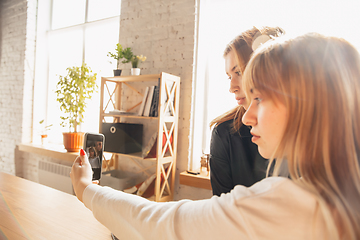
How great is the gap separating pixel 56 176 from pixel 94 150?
8.87ft

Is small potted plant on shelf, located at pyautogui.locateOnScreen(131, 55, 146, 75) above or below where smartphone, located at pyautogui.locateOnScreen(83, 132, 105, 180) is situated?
above

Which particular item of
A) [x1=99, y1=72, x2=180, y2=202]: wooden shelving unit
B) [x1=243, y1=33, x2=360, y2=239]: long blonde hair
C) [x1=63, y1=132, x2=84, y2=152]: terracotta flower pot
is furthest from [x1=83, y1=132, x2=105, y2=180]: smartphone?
[x1=63, y1=132, x2=84, y2=152]: terracotta flower pot

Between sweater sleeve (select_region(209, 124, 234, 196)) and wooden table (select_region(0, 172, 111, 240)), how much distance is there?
0.52 m

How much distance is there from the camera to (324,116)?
17.3 inches

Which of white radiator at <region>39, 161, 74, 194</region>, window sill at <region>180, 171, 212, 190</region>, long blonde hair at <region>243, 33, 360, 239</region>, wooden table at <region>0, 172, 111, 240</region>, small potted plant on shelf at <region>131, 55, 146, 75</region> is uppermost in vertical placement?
small potted plant on shelf at <region>131, 55, 146, 75</region>

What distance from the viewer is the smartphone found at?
0.97 metres

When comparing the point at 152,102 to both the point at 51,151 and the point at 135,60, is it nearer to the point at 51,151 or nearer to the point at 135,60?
the point at 135,60

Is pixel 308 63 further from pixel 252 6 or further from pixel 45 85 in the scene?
pixel 45 85

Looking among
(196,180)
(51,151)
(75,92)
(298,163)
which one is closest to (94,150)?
(298,163)

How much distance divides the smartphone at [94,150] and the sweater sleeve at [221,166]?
51cm

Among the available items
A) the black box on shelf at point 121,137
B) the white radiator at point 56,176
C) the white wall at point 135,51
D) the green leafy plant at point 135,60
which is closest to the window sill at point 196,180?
the white wall at point 135,51

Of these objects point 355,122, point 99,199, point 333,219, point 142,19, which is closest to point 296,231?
point 333,219

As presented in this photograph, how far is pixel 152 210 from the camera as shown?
0.52 meters

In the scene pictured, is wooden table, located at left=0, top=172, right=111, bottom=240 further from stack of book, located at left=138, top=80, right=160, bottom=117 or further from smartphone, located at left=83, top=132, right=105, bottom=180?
stack of book, located at left=138, top=80, right=160, bottom=117
